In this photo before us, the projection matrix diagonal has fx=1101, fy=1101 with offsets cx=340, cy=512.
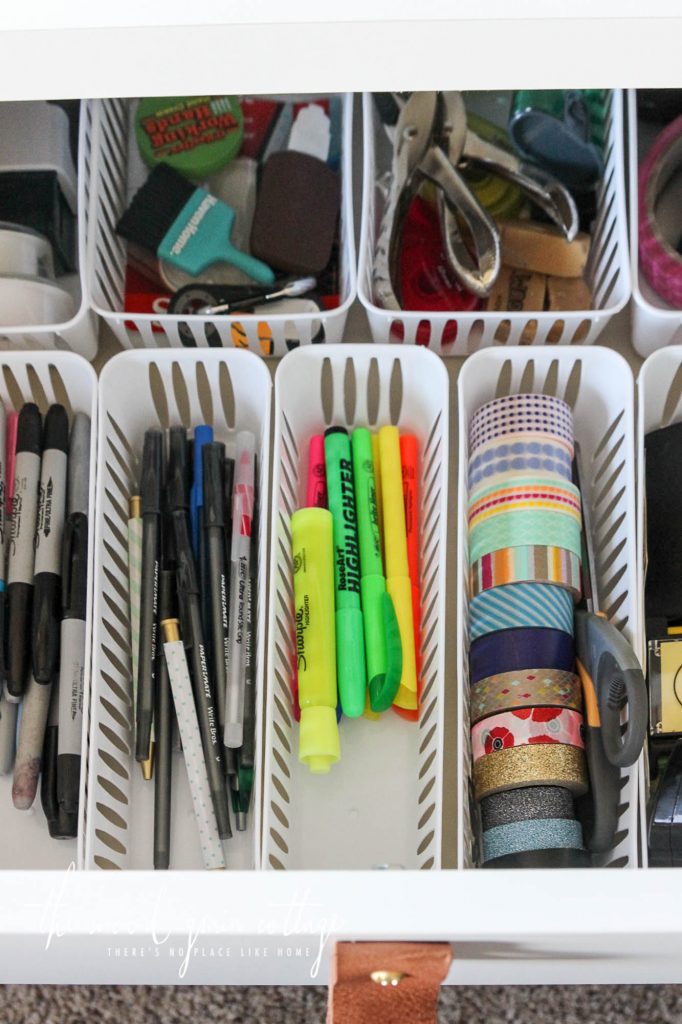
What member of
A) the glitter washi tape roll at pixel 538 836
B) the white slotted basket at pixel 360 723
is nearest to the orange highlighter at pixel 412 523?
the white slotted basket at pixel 360 723

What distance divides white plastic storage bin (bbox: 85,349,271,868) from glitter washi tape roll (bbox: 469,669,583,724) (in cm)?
14

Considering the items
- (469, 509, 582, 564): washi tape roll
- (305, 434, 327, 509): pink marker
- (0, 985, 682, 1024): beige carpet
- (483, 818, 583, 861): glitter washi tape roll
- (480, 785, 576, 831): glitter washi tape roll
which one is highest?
(305, 434, 327, 509): pink marker

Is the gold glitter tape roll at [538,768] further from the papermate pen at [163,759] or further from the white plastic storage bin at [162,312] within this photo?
the white plastic storage bin at [162,312]

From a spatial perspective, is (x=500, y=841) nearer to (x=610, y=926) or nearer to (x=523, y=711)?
(x=523, y=711)

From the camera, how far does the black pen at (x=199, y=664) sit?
2.21ft

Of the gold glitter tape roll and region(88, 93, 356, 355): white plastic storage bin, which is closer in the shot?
the gold glitter tape roll

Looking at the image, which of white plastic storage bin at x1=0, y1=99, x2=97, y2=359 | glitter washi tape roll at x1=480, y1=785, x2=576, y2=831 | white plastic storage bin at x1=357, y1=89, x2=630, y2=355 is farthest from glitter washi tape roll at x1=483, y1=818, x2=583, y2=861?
white plastic storage bin at x1=0, y1=99, x2=97, y2=359

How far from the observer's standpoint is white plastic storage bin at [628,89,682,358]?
0.73 m

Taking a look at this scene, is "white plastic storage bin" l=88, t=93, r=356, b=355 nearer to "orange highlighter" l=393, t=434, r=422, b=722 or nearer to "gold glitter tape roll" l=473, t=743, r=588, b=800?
"orange highlighter" l=393, t=434, r=422, b=722

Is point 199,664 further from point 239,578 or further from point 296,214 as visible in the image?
point 296,214

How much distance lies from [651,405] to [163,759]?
403 mm

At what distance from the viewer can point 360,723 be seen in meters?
0.72

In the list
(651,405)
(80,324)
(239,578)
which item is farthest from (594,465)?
(80,324)

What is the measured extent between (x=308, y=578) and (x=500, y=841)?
0.20 meters
